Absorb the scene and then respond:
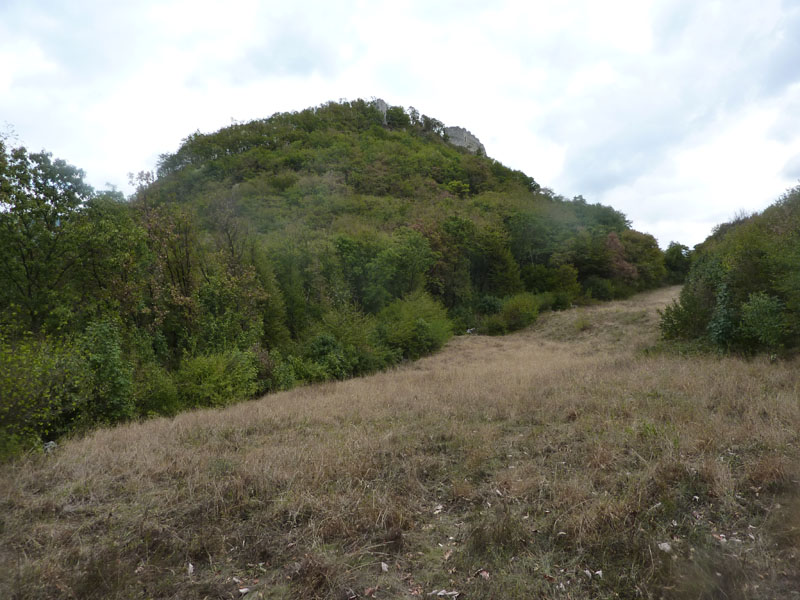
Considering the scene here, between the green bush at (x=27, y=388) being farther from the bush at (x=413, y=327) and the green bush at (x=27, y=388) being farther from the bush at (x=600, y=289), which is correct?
the bush at (x=600, y=289)

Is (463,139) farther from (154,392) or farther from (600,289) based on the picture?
(154,392)

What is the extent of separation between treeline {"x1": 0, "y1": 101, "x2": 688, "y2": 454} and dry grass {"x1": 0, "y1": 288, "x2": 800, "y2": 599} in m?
3.44

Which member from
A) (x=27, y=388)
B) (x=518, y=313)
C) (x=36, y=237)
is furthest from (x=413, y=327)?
(x=27, y=388)

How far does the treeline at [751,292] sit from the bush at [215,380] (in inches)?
632

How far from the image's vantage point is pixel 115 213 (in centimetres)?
1437

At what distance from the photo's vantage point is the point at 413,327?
2317 cm

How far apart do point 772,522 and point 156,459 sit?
7.31 meters

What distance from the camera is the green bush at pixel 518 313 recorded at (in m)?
30.5

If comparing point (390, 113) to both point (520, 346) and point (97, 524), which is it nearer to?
point (520, 346)

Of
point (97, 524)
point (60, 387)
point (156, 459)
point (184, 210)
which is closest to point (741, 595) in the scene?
point (97, 524)

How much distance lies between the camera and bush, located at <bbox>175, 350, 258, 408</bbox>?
1319 centimetres

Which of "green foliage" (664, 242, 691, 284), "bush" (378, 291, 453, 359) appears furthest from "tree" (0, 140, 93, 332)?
"green foliage" (664, 242, 691, 284)

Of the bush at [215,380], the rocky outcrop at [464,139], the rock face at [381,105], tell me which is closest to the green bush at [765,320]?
the bush at [215,380]

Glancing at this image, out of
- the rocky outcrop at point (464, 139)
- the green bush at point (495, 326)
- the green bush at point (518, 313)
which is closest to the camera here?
the green bush at point (495, 326)
